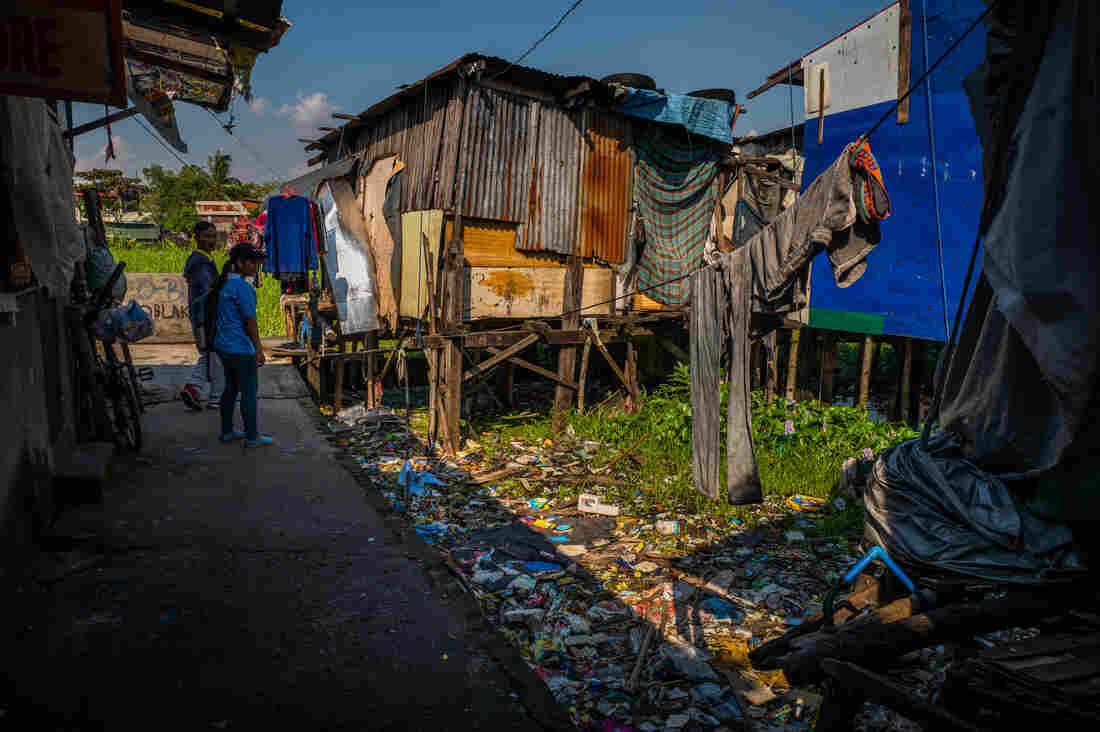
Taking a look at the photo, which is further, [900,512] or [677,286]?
[677,286]

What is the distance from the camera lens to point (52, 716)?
106 inches

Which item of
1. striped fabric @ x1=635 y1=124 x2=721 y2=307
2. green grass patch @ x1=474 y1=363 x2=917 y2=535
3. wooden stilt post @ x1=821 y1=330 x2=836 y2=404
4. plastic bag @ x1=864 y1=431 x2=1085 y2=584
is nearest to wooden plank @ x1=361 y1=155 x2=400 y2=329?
green grass patch @ x1=474 y1=363 x2=917 y2=535

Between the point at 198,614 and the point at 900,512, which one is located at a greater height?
the point at 900,512

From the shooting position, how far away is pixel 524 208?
32.8 ft

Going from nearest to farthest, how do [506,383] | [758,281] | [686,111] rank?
[758,281] → [686,111] → [506,383]

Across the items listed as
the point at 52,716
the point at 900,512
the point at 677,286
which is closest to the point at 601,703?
the point at 900,512

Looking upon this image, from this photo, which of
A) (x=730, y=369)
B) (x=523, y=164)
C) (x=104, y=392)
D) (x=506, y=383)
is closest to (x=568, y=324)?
(x=506, y=383)

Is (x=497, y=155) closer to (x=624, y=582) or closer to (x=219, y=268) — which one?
(x=624, y=582)

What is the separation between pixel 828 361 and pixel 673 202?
411cm

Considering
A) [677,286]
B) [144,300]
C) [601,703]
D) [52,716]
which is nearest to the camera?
[52,716]

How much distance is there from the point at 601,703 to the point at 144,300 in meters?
15.6

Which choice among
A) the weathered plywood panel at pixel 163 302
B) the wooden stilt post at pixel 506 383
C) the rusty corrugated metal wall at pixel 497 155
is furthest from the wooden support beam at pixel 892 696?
the weathered plywood panel at pixel 163 302

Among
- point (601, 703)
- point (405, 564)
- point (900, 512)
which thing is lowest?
point (601, 703)

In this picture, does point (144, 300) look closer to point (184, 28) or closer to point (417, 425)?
point (417, 425)
